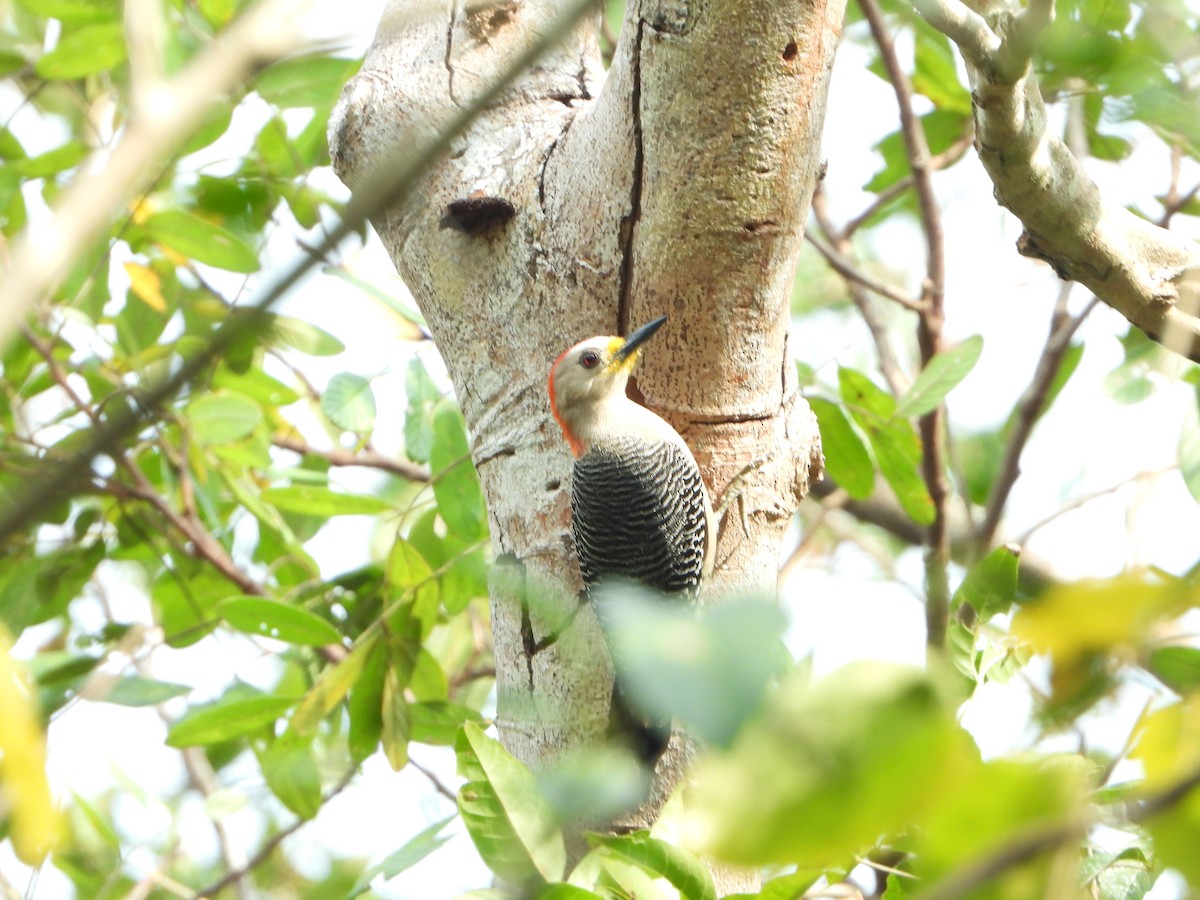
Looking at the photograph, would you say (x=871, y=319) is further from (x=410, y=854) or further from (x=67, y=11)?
(x=410, y=854)

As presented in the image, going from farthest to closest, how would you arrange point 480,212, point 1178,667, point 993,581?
point 480,212 → point 1178,667 → point 993,581

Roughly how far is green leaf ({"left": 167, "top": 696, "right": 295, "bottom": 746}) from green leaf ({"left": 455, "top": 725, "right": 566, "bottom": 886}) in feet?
5.90

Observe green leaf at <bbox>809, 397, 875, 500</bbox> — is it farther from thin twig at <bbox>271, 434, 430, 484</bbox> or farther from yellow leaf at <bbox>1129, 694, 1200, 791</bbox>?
yellow leaf at <bbox>1129, 694, 1200, 791</bbox>

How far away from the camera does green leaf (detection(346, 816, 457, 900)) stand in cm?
274

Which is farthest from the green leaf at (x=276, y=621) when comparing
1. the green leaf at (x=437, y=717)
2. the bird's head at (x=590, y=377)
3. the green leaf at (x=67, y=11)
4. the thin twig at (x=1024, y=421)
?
the thin twig at (x=1024, y=421)

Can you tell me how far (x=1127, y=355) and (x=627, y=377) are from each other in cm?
238

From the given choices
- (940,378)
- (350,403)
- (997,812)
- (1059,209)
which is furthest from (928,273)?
(997,812)

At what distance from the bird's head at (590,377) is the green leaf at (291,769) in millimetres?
1317

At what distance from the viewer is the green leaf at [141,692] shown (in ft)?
13.2

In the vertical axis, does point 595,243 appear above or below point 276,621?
above

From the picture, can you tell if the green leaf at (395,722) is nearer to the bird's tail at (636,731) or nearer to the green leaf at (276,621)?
the green leaf at (276,621)

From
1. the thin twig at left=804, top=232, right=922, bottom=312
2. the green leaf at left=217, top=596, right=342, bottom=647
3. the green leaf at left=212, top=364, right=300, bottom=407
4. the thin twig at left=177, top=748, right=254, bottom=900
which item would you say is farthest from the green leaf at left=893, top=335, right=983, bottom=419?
the thin twig at left=177, top=748, right=254, bottom=900

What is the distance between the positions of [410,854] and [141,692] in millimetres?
1727

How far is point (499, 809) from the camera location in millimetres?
2084
